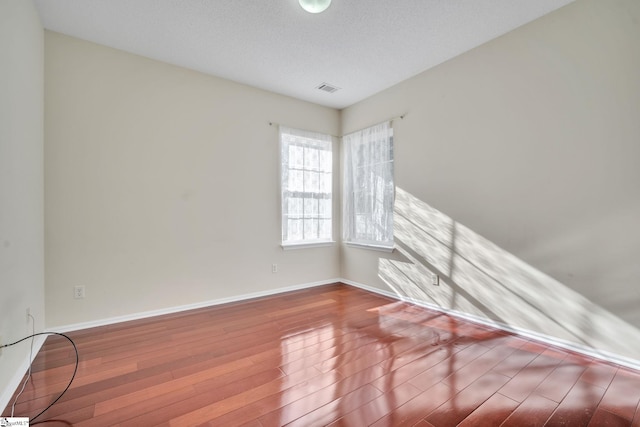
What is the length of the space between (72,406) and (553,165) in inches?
149

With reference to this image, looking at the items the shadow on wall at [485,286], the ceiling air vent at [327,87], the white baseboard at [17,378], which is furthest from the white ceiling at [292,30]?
the white baseboard at [17,378]

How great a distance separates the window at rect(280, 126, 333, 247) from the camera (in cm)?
406

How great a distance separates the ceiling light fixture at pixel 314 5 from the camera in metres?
2.25

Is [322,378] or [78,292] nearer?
[322,378]

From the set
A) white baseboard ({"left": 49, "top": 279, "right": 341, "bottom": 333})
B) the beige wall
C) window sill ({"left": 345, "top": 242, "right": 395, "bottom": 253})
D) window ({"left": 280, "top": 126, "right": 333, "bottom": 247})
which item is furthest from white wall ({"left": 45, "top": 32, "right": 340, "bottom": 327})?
the beige wall

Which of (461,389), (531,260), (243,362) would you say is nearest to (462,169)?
(531,260)

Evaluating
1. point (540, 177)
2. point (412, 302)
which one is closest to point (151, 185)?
point (412, 302)

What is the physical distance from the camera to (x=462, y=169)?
3074 millimetres

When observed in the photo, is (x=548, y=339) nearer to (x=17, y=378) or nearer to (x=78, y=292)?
(x=17, y=378)

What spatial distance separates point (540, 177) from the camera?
2510mm

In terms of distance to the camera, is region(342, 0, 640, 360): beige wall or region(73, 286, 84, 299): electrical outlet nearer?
region(342, 0, 640, 360): beige wall

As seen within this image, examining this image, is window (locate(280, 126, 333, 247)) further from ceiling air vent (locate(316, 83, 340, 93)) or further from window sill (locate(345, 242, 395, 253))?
ceiling air vent (locate(316, 83, 340, 93))

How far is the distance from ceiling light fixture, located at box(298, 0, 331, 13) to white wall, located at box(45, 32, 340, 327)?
1.67 metres

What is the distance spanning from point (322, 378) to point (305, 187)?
2.76m
